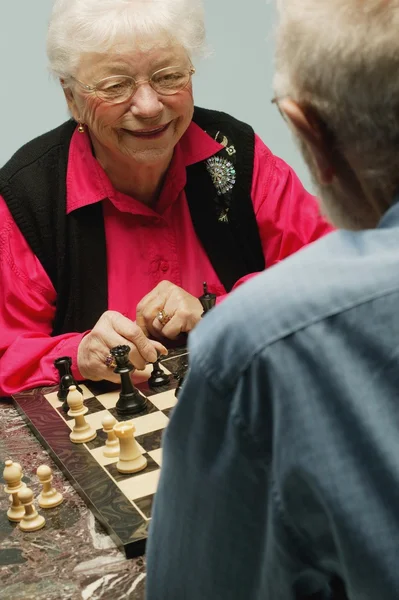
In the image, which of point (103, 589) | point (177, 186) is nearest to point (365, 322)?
point (103, 589)

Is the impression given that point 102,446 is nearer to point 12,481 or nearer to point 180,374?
point 12,481

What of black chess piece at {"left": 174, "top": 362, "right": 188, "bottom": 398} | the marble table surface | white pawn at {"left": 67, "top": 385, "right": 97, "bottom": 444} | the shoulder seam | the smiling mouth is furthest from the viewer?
the smiling mouth

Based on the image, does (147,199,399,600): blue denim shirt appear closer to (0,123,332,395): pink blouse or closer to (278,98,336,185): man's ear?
(278,98,336,185): man's ear

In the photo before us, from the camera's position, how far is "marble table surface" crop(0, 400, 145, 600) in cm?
141

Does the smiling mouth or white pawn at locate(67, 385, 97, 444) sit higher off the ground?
the smiling mouth

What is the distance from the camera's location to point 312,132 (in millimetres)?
966

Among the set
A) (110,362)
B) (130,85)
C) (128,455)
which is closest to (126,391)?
(110,362)

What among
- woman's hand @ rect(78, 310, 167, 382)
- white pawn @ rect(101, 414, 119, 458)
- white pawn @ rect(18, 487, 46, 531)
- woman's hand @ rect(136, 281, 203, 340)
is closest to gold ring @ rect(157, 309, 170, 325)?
woman's hand @ rect(136, 281, 203, 340)

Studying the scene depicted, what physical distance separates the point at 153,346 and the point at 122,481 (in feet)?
1.82

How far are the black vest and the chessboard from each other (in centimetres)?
35

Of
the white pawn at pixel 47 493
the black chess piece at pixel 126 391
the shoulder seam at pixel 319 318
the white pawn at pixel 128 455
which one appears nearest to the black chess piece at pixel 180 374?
the black chess piece at pixel 126 391

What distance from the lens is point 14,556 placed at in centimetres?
153

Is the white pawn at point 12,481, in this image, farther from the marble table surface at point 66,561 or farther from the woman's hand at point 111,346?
the woman's hand at point 111,346

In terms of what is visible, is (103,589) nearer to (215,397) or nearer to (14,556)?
(14,556)
